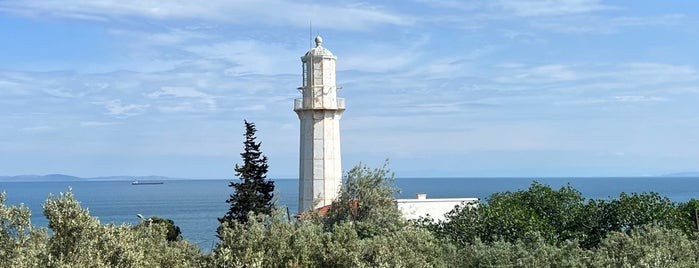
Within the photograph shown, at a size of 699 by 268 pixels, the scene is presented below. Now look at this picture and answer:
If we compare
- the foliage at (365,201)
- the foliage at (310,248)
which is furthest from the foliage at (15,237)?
the foliage at (365,201)

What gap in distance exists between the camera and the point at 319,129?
4897 cm

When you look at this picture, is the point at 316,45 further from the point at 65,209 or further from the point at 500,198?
the point at 65,209

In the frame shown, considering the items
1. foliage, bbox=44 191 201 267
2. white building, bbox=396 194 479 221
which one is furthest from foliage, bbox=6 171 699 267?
white building, bbox=396 194 479 221

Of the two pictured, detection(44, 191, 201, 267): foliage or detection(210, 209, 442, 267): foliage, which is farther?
detection(210, 209, 442, 267): foliage

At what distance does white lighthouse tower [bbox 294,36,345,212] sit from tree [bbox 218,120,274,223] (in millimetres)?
4046

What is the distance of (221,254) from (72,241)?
3.85m

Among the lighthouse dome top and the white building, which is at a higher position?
the lighthouse dome top

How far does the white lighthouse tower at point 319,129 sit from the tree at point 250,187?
13.3ft

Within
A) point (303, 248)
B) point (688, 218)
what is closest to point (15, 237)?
point (303, 248)

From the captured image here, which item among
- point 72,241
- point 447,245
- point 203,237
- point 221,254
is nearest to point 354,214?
point 447,245

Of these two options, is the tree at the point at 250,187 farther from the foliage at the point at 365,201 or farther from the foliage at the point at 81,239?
the foliage at the point at 81,239

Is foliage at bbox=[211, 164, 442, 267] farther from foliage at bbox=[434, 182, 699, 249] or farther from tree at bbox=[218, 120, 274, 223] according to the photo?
tree at bbox=[218, 120, 274, 223]

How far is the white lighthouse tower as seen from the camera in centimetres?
4869

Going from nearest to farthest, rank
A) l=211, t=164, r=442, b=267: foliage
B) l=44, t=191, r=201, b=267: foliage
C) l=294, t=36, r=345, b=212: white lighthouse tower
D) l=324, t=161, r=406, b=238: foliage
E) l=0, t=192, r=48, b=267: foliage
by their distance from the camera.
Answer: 1. l=44, t=191, r=201, b=267: foliage
2. l=0, t=192, r=48, b=267: foliage
3. l=211, t=164, r=442, b=267: foliage
4. l=324, t=161, r=406, b=238: foliage
5. l=294, t=36, r=345, b=212: white lighthouse tower
